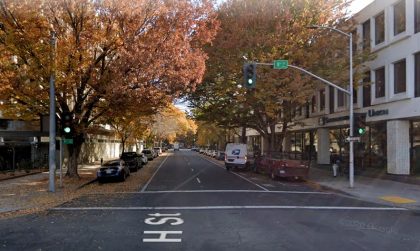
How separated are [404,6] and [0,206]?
75.1 feet

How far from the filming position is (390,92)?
27.7m

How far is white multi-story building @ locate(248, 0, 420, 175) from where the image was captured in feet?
84.2

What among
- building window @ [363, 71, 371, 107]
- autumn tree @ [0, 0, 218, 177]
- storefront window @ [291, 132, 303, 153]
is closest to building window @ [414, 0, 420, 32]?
building window @ [363, 71, 371, 107]

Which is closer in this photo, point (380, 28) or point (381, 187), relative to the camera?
point (381, 187)

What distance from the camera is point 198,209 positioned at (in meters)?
15.2

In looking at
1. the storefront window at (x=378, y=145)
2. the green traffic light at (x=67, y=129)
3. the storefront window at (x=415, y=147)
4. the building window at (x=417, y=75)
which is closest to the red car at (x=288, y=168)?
the storefront window at (x=378, y=145)

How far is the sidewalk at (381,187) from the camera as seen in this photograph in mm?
18812

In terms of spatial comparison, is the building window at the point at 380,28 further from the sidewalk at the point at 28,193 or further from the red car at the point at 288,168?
the sidewalk at the point at 28,193

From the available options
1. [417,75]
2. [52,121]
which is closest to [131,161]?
[52,121]

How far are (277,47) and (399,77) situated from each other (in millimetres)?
7255

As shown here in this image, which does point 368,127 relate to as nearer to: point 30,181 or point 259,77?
point 259,77

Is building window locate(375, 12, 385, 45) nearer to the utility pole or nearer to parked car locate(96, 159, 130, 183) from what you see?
parked car locate(96, 159, 130, 183)

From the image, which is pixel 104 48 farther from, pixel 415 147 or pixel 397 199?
pixel 415 147

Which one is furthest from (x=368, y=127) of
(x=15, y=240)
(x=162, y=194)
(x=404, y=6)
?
(x=15, y=240)
